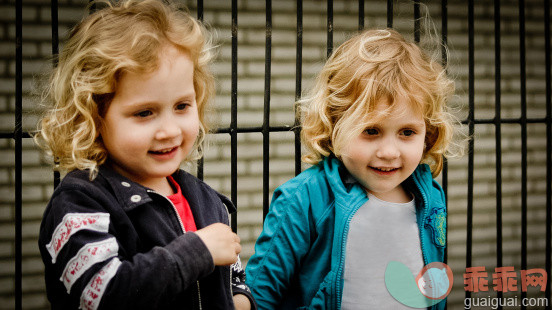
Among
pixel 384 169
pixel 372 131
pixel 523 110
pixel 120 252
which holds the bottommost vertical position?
pixel 120 252

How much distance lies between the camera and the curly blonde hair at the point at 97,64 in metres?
1.46

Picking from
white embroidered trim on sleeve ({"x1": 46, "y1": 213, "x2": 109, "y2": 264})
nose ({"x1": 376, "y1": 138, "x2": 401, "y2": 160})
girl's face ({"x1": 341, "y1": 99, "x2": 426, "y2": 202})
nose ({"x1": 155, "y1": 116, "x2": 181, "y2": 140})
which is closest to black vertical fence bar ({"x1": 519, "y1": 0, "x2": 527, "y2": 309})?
girl's face ({"x1": 341, "y1": 99, "x2": 426, "y2": 202})

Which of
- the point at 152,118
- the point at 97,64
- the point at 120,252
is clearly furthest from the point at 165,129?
the point at 120,252

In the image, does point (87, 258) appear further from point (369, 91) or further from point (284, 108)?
point (284, 108)

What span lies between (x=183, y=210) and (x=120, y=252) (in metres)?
0.30

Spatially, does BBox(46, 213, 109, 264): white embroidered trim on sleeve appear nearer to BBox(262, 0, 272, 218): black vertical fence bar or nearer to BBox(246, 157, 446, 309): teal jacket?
BBox(246, 157, 446, 309): teal jacket

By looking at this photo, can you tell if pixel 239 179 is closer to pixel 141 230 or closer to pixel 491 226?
pixel 491 226

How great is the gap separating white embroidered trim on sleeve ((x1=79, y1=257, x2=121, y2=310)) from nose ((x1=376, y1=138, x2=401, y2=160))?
0.97 metres

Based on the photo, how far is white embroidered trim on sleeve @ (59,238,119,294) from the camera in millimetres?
1327

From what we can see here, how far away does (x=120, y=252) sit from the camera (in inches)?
55.6

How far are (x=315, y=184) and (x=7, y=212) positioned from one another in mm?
2779

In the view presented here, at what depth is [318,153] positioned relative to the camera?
206 cm

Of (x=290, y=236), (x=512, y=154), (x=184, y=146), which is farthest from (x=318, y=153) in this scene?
(x=512, y=154)

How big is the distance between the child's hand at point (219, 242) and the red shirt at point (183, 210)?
12cm
